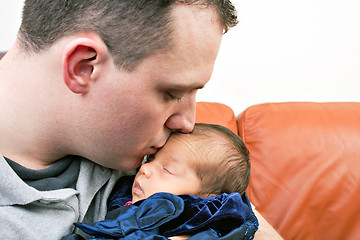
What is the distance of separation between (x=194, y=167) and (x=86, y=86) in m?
0.42

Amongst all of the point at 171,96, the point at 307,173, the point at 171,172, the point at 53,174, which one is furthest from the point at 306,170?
the point at 53,174

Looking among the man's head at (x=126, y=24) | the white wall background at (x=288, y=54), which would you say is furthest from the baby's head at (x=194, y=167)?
the white wall background at (x=288, y=54)

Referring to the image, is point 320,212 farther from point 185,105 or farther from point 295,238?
point 185,105

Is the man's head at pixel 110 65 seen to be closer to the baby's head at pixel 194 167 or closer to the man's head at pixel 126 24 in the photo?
the man's head at pixel 126 24

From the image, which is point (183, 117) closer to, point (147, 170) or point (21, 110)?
point (147, 170)

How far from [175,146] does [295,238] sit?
2.71ft

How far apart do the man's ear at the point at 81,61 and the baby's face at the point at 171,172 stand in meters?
0.34

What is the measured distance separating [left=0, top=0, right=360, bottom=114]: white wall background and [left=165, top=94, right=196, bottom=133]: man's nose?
104cm

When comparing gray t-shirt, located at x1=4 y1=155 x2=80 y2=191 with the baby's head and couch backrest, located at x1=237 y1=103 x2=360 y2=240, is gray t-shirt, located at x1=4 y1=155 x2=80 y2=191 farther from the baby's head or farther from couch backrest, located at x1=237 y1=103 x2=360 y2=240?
couch backrest, located at x1=237 y1=103 x2=360 y2=240

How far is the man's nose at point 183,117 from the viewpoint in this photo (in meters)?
0.99

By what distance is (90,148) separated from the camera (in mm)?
985

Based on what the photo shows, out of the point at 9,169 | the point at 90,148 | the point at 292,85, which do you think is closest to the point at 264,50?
the point at 292,85

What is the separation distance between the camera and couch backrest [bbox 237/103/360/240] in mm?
1634

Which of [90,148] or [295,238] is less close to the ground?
[90,148]
